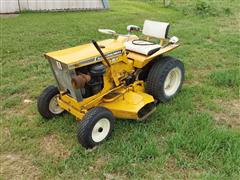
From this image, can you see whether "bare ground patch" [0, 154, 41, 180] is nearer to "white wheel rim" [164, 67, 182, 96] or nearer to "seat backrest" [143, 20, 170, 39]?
"white wheel rim" [164, 67, 182, 96]

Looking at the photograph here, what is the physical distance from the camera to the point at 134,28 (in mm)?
4379

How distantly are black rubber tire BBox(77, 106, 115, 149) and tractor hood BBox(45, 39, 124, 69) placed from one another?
49cm

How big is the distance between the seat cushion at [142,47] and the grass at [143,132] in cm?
71

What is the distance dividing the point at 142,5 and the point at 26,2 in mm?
4087

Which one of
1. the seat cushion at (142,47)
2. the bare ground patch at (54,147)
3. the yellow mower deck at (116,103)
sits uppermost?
the seat cushion at (142,47)

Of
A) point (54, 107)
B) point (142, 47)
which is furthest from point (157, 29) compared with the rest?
point (54, 107)

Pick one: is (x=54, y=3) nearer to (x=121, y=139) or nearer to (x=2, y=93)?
(x=2, y=93)

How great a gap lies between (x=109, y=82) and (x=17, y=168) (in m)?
1.31

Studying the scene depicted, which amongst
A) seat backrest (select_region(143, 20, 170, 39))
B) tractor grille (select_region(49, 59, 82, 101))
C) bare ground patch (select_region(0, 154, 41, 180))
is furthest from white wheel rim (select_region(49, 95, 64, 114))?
seat backrest (select_region(143, 20, 170, 39))

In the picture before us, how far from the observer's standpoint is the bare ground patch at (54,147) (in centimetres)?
323

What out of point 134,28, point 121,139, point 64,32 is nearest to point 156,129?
point 121,139

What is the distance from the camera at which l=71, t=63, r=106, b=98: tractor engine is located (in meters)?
3.04

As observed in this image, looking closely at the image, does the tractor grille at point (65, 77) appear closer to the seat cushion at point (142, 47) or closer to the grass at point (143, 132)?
the grass at point (143, 132)

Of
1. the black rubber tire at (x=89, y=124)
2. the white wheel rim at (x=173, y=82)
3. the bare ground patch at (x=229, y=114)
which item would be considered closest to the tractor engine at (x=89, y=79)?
the black rubber tire at (x=89, y=124)
